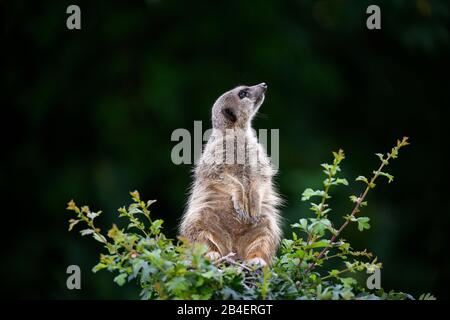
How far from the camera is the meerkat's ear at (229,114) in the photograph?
21.0 ft

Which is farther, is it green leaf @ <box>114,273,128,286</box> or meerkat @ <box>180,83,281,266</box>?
meerkat @ <box>180,83,281,266</box>

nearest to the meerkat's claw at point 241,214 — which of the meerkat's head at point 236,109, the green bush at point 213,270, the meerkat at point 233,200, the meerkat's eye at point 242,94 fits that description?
the meerkat at point 233,200

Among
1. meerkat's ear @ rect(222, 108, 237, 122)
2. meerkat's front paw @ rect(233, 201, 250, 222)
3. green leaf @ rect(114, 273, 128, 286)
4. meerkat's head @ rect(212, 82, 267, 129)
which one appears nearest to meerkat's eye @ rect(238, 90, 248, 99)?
meerkat's head @ rect(212, 82, 267, 129)

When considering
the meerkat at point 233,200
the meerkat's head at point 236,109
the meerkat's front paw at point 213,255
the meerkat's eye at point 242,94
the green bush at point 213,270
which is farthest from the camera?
the meerkat's eye at point 242,94

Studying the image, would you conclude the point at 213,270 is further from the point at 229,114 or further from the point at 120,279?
the point at 229,114

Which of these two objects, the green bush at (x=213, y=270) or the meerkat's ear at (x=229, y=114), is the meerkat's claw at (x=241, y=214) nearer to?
the green bush at (x=213, y=270)

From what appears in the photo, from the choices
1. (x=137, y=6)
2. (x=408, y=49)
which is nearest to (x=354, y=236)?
(x=408, y=49)

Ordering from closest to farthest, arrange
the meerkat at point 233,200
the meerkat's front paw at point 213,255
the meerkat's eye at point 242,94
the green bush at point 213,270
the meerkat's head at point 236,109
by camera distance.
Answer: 1. the green bush at point 213,270
2. the meerkat's front paw at point 213,255
3. the meerkat at point 233,200
4. the meerkat's head at point 236,109
5. the meerkat's eye at point 242,94

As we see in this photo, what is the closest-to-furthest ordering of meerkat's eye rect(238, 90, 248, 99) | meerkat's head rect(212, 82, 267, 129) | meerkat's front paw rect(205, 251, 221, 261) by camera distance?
meerkat's front paw rect(205, 251, 221, 261)
meerkat's head rect(212, 82, 267, 129)
meerkat's eye rect(238, 90, 248, 99)

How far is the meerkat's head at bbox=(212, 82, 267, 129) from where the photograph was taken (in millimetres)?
6398

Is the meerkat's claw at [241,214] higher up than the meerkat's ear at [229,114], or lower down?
lower down

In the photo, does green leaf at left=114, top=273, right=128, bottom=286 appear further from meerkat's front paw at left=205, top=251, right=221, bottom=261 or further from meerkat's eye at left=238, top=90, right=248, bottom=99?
meerkat's eye at left=238, top=90, right=248, bottom=99

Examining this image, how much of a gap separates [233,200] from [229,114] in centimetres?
100

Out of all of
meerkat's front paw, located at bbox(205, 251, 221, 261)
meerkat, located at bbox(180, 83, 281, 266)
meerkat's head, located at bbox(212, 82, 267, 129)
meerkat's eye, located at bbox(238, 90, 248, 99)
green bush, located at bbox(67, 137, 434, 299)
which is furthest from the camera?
meerkat's eye, located at bbox(238, 90, 248, 99)
